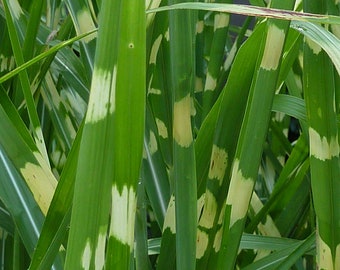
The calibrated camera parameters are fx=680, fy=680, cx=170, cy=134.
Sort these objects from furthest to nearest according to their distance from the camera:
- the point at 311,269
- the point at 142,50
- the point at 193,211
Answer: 1. the point at 311,269
2. the point at 193,211
3. the point at 142,50

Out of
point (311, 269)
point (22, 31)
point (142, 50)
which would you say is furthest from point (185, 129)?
point (311, 269)

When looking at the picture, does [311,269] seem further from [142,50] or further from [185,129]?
[142,50]

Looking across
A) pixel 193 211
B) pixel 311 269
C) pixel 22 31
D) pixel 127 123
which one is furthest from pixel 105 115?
pixel 311 269

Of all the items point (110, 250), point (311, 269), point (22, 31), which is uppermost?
point (22, 31)

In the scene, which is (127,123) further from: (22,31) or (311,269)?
(311,269)

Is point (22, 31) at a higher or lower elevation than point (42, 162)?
higher

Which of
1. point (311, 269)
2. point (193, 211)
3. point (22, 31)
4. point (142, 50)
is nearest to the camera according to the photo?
point (142, 50)

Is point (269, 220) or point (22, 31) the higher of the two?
point (22, 31)

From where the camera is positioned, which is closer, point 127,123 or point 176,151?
point 127,123

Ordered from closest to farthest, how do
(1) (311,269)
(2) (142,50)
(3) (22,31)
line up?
(2) (142,50) → (3) (22,31) → (1) (311,269)
